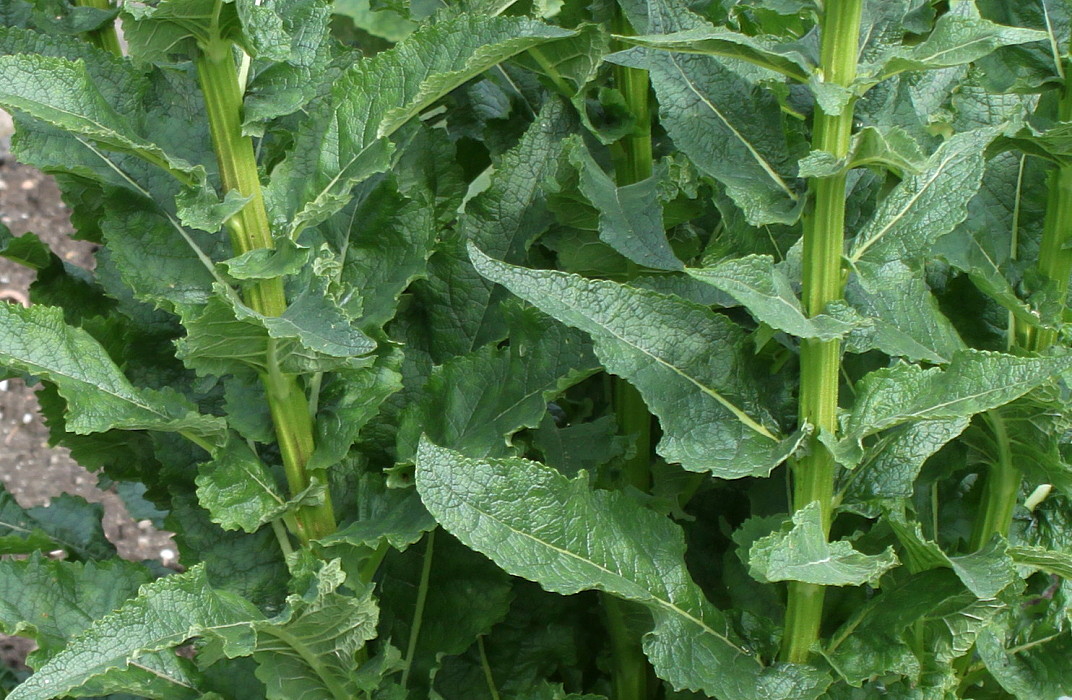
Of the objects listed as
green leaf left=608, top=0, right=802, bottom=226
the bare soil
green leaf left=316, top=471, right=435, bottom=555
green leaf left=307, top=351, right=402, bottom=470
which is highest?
green leaf left=608, top=0, right=802, bottom=226

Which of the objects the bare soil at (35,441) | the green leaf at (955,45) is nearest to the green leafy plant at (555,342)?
the green leaf at (955,45)

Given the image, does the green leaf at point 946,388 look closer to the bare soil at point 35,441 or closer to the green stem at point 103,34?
the green stem at point 103,34

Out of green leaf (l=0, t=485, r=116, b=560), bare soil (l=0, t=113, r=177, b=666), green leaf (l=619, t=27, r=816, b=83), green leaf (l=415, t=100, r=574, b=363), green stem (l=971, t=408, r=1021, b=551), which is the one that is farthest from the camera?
bare soil (l=0, t=113, r=177, b=666)

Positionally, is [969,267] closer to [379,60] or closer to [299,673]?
[379,60]

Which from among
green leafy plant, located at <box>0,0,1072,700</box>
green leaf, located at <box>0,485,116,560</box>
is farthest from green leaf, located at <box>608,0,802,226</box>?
green leaf, located at <box>0,485,116,560</box>

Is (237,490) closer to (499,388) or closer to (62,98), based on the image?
(499,388)

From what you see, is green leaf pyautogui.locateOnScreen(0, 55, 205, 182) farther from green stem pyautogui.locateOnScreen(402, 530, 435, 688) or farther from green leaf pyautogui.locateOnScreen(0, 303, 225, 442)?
Answer: green stem pyautogui.locateOnScreen(402, 530, 435, 688)
